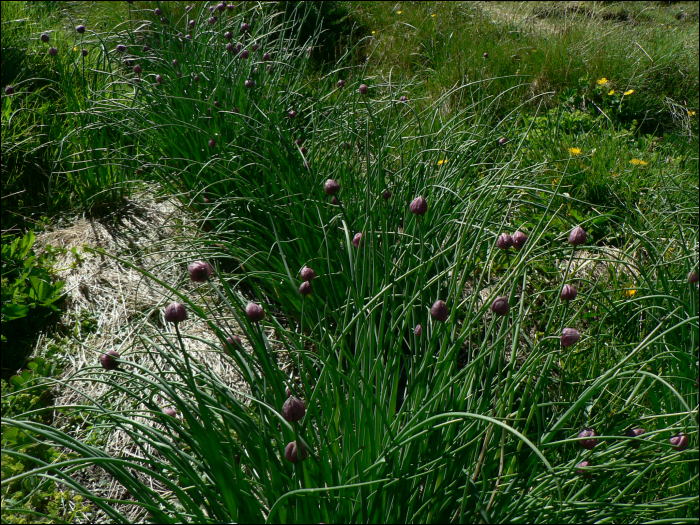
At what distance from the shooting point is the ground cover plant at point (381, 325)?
1.21m

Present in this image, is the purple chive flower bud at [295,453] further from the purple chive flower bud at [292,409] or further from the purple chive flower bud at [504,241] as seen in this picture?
the purple chive flower bud at [504,241]

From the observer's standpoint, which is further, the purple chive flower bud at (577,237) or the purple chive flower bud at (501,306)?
the purple chive flower bud at (577,237)

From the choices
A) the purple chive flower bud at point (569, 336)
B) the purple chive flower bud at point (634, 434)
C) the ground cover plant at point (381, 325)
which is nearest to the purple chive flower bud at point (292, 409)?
the ground cover plant at point (381, 325)

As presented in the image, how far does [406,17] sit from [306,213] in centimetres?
507

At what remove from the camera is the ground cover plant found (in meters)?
1.21

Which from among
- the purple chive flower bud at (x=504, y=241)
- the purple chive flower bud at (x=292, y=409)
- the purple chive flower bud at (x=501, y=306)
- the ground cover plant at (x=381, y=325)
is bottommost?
the ground cover plant at (x=381, y=325)

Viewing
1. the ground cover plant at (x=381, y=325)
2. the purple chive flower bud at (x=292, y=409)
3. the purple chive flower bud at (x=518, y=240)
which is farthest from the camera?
the purple chive flower bud at (x=518, y=240)

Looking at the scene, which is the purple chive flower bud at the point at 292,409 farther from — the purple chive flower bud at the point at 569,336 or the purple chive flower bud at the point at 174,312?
the purple chive flower bud at the point at 569,336

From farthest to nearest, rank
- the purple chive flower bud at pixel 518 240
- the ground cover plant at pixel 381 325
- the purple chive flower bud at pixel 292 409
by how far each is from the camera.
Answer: the purple chive flower bud at pixel 518 240, the ground cover plant at pixel 381 325, the purple chive flower bud at pixel 292 409

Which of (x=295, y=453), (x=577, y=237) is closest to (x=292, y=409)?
(x=295, y=453)

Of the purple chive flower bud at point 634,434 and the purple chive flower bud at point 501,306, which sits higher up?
the purple chive flower bud at point 501,306

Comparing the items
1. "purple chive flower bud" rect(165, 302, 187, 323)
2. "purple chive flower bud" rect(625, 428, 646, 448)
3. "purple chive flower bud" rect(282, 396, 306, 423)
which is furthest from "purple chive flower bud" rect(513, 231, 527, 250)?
"purple chive flower bud" rect(165, 302, 187, 323)

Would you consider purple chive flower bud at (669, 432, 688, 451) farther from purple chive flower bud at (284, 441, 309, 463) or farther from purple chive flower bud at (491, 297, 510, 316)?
purple chive flower bud at (284, 441, 309, 463)

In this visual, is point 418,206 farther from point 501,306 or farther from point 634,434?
point 634,434
